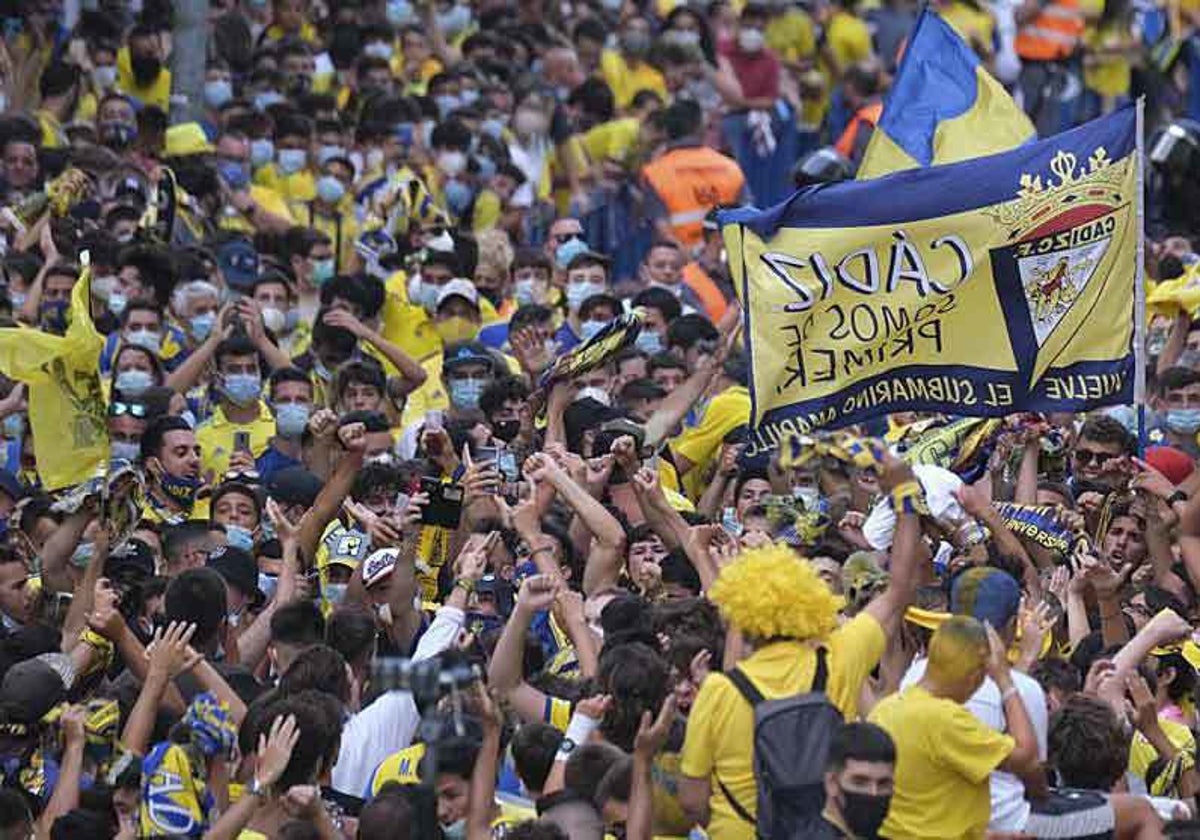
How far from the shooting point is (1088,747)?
9.35 metres

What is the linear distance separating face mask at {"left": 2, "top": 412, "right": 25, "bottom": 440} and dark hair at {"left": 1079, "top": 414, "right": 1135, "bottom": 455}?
5.23 m

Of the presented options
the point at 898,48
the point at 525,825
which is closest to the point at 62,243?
the point at 525,825

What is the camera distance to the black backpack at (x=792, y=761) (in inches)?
336

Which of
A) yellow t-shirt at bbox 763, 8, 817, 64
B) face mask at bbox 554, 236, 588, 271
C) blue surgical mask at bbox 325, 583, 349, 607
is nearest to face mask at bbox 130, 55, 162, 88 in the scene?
face mask at bbox 554, 236, 588, 271

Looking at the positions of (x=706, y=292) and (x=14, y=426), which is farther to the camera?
(x=706, y=292)

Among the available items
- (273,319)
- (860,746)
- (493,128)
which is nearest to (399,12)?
(493,128)

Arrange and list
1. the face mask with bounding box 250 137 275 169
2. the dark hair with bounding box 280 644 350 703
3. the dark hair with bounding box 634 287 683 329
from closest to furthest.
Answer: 1. the dark hair with bounding box 280 644 350 703
2. the dark hair with bounding box 634 287 683 329
3. the face mask with bounding box 250 137 275 169

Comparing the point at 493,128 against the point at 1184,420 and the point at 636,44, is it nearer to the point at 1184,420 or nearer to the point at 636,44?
the point at 636,44

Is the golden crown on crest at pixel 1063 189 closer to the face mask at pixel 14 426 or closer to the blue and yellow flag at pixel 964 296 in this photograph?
the blue and yellow flag at pixel 964 296

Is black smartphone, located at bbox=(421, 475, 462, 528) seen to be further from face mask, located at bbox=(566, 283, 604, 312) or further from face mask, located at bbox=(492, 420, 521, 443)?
face mask, located at bbox=(566, 283, 604, 312)

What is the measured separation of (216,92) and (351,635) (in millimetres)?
11405

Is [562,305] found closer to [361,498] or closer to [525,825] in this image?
[361,498]

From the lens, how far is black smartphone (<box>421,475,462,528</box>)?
1229 centimetres

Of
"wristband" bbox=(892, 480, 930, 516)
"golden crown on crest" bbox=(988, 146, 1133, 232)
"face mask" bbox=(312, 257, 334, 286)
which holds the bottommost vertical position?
"face mask" bbox=(312, 257, 334, 286)
